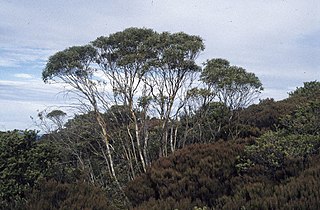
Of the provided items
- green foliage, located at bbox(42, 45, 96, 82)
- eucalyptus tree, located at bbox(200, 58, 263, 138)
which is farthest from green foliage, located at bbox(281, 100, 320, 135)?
green foliage, located at bbox(42, 45, 96, 82)

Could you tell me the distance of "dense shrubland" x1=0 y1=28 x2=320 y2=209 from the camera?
7109 millimetres

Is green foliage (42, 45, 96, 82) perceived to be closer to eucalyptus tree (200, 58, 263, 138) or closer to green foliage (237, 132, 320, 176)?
eucalyptus tree (200, 58, 263, 138)

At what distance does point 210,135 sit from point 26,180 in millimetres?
9013

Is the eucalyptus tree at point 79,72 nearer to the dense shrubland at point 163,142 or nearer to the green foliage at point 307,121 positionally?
the dense shrubland at point 163,142

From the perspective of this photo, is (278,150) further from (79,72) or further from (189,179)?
(79,72)

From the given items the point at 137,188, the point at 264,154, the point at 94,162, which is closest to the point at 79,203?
the point at 137,188

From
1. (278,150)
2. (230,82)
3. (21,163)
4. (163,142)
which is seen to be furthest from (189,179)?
(230,82)

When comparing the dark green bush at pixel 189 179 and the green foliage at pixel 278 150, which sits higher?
the green foliage at pixel 278 150

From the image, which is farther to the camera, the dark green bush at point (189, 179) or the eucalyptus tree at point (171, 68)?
the eucalyptus tree at point (171, 68)

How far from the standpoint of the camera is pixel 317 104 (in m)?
8.53

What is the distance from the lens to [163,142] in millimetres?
13812

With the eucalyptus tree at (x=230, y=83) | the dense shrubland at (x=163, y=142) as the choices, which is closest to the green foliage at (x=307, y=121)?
the dense shrubland at (x=163, y=142)

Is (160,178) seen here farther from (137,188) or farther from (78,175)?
(78,175)

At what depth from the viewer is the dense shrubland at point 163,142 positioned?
7.11 metres
